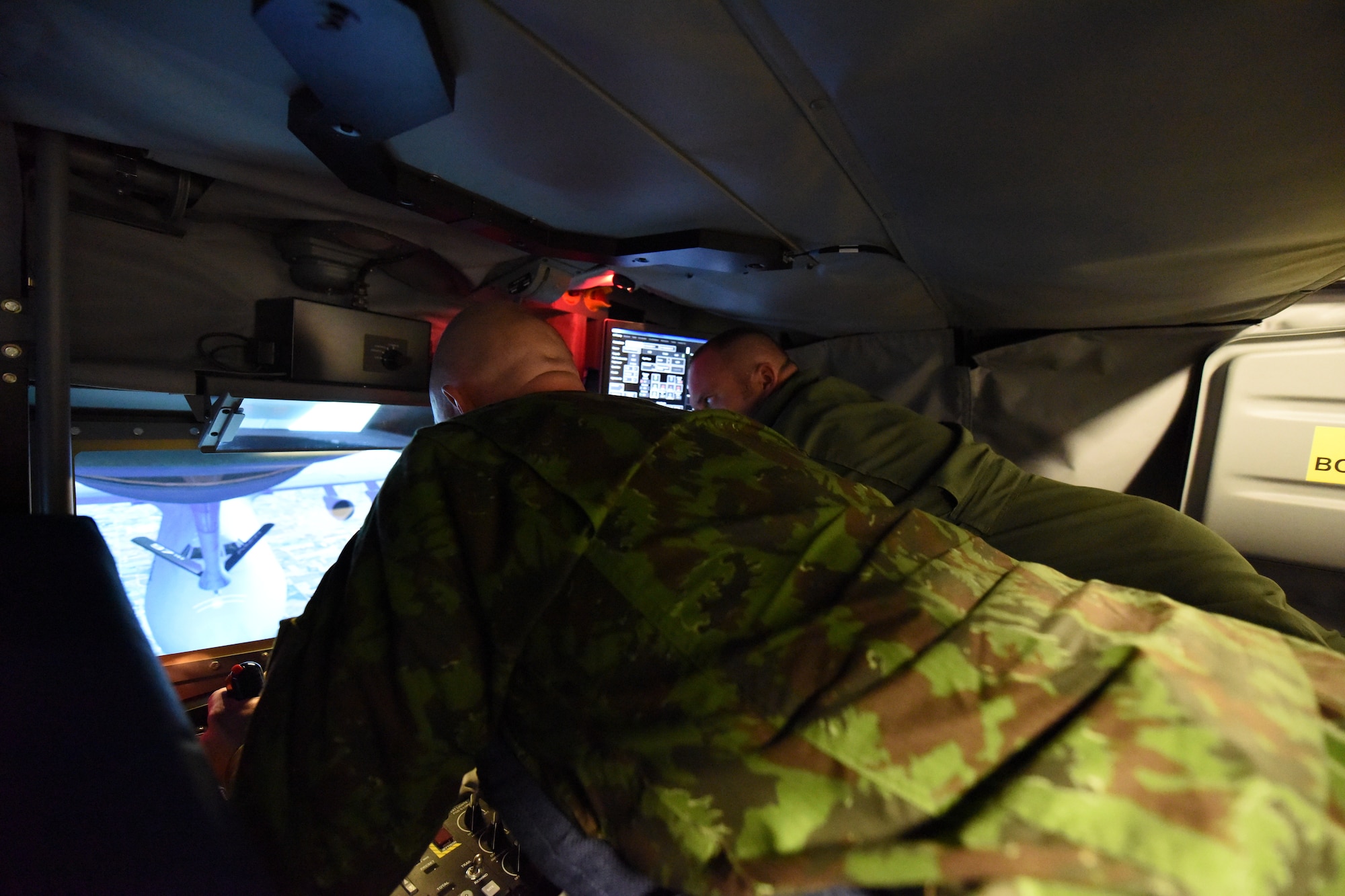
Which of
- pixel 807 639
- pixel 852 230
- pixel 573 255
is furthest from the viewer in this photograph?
pixel 573 255

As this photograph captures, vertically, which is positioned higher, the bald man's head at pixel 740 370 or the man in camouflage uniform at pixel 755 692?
the bald man's head at pixel 740 370

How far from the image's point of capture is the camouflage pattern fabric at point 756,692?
508 mm

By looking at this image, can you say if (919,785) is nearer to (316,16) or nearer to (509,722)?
(509,722)

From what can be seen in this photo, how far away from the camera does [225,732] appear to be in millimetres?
1074

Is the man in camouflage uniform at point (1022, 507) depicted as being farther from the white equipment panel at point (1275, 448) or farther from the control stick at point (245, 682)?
the control stick at point (245, 682)

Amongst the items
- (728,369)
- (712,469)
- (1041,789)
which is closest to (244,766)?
(712,469)

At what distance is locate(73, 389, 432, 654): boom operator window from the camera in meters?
1.73

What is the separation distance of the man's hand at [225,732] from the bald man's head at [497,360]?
0.68 m

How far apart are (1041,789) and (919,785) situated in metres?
0.10

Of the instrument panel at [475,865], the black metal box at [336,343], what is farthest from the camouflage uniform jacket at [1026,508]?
the black metal box at [336,343]

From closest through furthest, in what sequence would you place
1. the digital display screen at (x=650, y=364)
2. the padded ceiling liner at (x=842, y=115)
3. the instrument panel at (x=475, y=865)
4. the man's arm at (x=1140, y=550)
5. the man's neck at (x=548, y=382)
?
the padded ceiling liner at (x=842, y=115)
the instrument panel at (x=475, y=865)
the man's neck at (x=548, y=382)
the man's arm at (x=1140, y=550)
the digital display screen at (x=650, y=364)

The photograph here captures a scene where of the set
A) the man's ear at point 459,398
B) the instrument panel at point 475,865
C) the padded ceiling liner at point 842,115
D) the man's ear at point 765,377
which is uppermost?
the padded ceiling liner at point 842,115

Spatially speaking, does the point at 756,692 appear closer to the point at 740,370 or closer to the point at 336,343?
the point at 336,343

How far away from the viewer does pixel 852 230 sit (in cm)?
175
